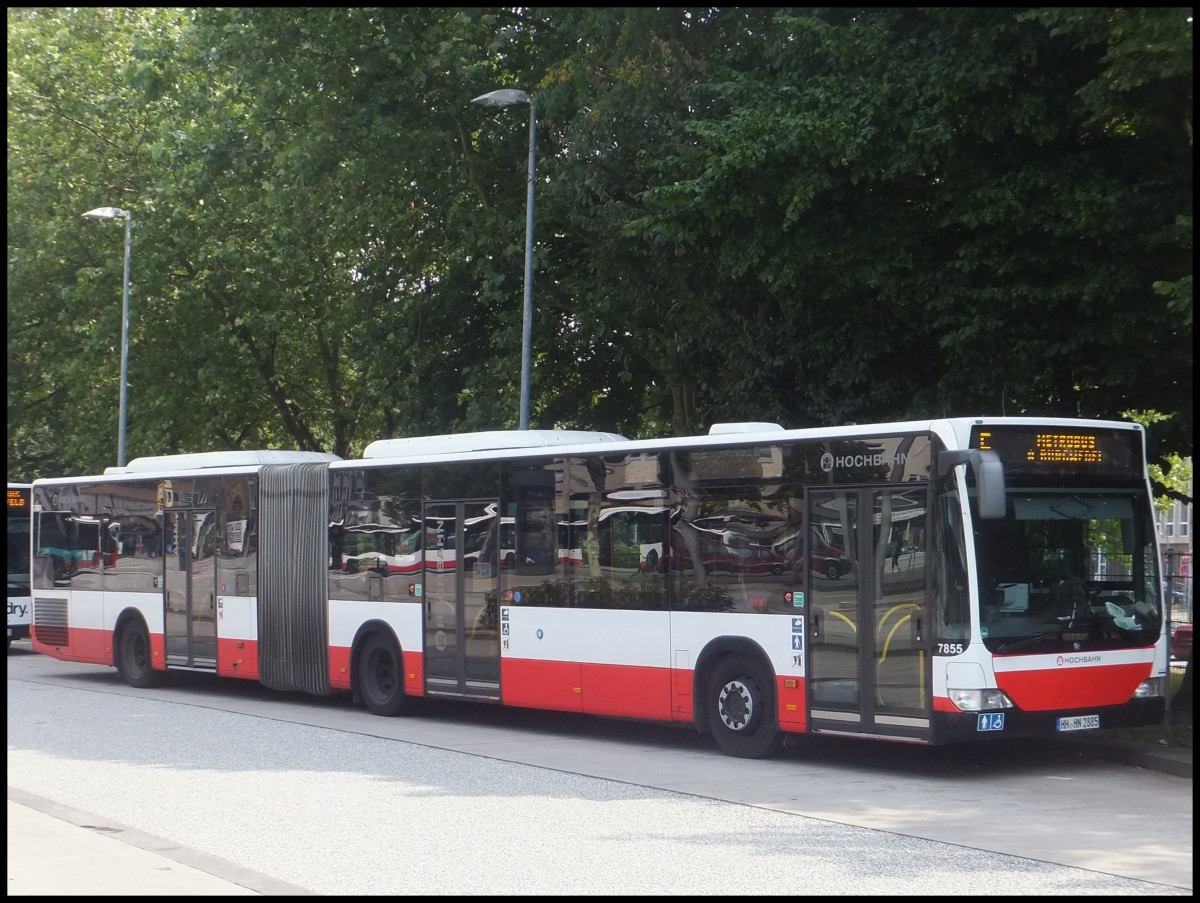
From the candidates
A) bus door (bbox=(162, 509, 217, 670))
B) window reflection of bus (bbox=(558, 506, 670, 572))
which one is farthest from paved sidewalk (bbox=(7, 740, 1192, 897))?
bus door (bbox=(162, 509, 217, 670))

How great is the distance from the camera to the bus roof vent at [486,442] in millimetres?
16547

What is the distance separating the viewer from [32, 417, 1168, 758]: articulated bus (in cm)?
1217

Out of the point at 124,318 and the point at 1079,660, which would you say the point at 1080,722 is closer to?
the point at 1079,660

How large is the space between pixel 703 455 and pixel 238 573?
8.53 m

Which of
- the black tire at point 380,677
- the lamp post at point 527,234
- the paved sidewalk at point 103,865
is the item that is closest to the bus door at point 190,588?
the black tire at point 380,677

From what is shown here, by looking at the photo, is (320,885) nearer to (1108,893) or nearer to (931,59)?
(1108,893)

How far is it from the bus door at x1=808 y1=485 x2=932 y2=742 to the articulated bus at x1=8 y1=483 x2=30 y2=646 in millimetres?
20928

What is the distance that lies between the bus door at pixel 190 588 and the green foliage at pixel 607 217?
22.3ft

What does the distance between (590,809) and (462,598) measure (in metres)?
6.26

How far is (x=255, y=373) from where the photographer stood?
1535 inches

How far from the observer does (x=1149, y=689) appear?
42.4 feet

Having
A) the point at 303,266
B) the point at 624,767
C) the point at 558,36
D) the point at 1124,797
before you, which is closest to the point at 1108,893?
the point at 1124,797

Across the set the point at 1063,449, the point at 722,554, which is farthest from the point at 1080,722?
the point at 722,554

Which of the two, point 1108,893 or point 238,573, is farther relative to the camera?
point 238,573
